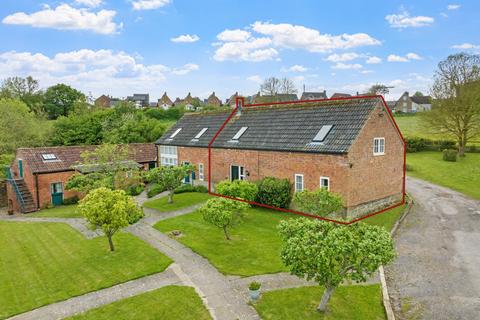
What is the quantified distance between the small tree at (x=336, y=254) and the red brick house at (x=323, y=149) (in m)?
9.85

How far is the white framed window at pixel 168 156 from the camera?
33250 millimetres

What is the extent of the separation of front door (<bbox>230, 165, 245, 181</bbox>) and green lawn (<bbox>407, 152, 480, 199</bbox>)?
17911mm

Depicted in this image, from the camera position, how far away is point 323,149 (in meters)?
20.0

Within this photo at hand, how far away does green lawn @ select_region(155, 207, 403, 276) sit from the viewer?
13.8 m

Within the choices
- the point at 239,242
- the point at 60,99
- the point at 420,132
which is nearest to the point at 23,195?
the point at 239,242

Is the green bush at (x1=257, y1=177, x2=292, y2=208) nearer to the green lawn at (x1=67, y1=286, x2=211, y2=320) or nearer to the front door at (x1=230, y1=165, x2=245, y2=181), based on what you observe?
the front door at (x1=230, y1=165, x2=245, y2=181)

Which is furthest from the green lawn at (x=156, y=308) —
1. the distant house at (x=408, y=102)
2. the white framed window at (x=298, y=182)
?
the distant house at (x=408, y=102)

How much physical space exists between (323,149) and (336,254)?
11622 mm

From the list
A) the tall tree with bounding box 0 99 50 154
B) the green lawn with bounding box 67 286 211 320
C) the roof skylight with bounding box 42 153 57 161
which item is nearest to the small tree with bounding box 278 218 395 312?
the green lawn with bounding box 67 286 211 320

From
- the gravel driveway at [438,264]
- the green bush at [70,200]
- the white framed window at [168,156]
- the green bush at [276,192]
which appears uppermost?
the white framed window at [168,156]

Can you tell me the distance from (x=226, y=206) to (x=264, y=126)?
1135 cm

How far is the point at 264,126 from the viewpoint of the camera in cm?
Result: 2605

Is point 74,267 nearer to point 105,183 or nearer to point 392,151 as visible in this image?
point 105,183

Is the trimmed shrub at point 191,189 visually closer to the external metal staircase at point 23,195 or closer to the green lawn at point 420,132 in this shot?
the external metal staircase at point 23,195
